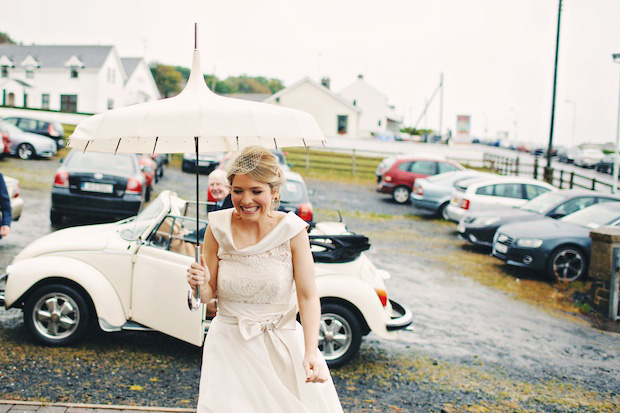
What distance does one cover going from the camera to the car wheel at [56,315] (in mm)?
5473

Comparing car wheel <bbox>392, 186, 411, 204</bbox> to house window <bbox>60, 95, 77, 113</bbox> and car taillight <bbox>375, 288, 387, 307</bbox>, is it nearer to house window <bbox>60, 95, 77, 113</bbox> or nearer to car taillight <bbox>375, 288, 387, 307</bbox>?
car taillight <bbox>375, 288, 387, 307</bbox>

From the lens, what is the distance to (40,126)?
89.2ft

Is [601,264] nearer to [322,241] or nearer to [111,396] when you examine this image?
[322,241]

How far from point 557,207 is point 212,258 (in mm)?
11087

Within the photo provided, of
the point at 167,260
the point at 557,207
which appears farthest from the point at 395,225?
the point at 167,260

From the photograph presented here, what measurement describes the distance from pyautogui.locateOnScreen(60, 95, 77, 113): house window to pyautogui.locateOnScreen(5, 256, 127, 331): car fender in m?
61.0

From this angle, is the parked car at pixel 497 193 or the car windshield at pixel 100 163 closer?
the car windshield at pixel 100 163

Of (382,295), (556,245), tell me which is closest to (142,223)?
(382,295)

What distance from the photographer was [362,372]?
228 inches

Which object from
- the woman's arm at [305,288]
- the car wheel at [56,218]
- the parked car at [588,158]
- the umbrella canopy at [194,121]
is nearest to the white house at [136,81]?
the parked car at [588,158]

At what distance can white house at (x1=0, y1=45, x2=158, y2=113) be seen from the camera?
60906mm

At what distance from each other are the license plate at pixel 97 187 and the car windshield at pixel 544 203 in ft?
29.0

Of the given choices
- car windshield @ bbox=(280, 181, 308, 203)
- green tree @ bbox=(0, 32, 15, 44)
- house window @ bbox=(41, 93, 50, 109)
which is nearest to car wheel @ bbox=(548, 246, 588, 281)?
car windshield @ bbox=(280, 181, 308, 203)

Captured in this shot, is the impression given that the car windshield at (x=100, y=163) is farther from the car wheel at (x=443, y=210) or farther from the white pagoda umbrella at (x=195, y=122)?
the car wheel at (x=443, y=210)
